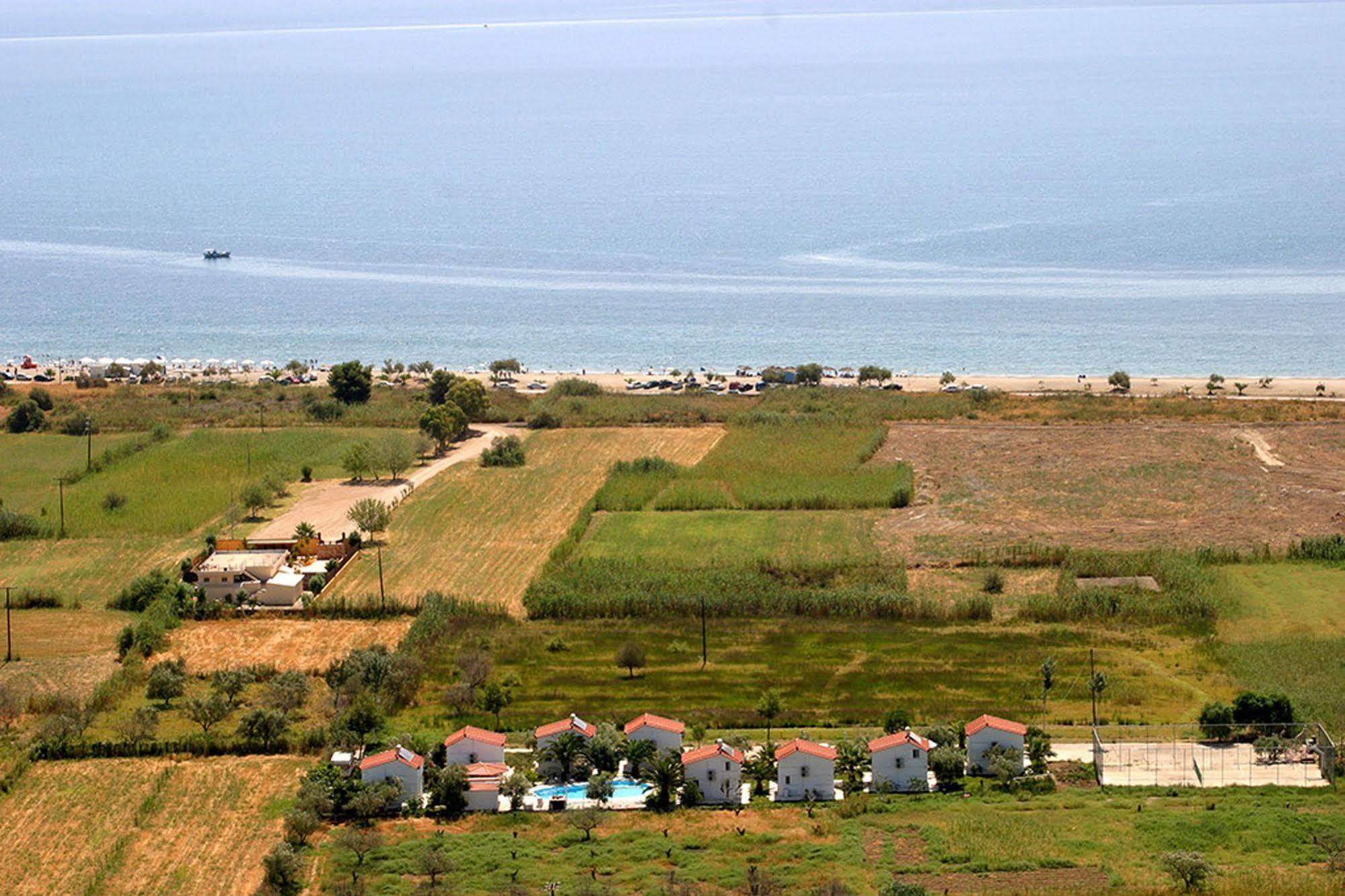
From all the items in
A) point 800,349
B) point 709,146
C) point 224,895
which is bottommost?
point 224,895

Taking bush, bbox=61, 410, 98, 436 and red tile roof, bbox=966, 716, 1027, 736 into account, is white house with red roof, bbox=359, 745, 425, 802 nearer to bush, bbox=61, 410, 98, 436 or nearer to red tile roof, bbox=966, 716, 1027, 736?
red tile roof, bbox=966, 716, 1027, 736

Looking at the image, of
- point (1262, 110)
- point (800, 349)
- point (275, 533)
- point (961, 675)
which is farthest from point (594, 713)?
point (1262, 110)

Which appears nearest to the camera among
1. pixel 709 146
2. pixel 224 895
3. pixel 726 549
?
pixel 224 895

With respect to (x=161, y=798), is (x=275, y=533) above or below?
above

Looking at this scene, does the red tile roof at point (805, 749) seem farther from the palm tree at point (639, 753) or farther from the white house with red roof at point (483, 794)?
the white house with red roof at point (483, 794)

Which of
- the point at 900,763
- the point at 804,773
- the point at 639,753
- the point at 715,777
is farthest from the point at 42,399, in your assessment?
the point at 900,763

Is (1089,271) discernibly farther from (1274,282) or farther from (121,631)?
(121,631)
